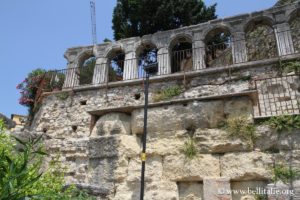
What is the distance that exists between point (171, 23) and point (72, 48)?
16.8 ft

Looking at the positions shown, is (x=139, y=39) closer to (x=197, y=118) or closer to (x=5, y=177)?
(x=197, y=118)

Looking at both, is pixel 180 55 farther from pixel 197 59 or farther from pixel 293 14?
pixel 293 14

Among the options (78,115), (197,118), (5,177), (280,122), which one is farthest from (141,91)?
(5,177)

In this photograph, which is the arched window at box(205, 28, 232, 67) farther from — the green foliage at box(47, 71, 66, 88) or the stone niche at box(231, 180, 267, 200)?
the stone niche at box(231, 180, 267, 200)

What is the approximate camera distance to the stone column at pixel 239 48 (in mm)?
9969

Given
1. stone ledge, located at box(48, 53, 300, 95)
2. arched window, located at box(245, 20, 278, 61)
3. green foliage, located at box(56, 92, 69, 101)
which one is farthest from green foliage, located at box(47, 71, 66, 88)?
arched window, located at box(245, 20, 278, 61)

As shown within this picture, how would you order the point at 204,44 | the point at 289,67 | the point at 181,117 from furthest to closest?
the point at 204,44 → the point at 289,67 → the point at 181,117

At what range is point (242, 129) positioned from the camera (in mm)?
4996

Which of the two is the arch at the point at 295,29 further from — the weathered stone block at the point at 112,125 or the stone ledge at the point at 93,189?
the stone ledge at the point at 93,189

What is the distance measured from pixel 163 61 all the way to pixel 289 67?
4.16m

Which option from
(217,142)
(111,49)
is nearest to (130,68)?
(111,49)

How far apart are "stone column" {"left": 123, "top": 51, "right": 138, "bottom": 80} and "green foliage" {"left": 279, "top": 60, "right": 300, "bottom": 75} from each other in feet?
15.9

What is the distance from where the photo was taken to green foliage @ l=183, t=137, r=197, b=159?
511 cm

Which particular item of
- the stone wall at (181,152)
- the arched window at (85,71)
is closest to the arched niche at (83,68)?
the arched window at (85,71)
